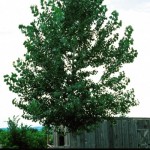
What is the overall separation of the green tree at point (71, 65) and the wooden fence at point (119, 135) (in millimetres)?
5645

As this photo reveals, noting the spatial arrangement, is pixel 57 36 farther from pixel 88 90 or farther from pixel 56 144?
Result: pixel 56 144

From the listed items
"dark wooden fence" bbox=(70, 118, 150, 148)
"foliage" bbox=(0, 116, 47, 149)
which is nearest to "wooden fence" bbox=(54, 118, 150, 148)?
"dark wooden fence" bbox=(70, 118, 150, 148)

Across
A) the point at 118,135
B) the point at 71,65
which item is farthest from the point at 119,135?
the point at 71,65

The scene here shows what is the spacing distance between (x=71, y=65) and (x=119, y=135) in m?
9.77

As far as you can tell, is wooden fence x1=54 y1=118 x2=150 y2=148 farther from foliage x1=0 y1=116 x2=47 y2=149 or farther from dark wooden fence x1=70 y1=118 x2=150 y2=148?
foliage x1=0 y1=116 x2=47 y2=149

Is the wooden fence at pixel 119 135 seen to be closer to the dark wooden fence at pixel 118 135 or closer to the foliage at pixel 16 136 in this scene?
the dark wooden fence at pixel 118 135

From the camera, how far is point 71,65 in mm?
25391

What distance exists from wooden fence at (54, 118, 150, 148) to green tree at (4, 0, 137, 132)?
18.5ft

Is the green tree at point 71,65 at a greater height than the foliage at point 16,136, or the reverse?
the green tree at point 71,65

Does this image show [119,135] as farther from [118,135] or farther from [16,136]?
[16,136]

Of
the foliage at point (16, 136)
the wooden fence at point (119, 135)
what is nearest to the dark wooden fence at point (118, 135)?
the wooden fence at point (119, 135)

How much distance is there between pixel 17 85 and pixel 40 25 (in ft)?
15.2

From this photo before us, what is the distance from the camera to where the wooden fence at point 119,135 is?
31109 millimetres

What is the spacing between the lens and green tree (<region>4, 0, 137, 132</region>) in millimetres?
24156
